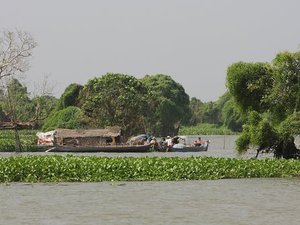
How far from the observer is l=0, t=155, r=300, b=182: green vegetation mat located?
2408cm

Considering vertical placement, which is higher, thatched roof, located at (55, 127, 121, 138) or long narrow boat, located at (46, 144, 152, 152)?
thatched roof, located at (55, 127, 121, 138)

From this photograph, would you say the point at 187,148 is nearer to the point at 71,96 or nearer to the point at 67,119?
the point at 67,119

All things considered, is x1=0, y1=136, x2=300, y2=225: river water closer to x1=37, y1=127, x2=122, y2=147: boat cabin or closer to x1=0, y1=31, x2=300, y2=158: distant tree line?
x1=0, y1=31, x2=300, y2=158: distant tree line

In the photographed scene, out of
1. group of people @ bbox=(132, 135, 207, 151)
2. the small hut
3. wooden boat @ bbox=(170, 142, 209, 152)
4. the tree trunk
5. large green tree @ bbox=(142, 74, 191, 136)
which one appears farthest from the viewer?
large green tree @ bbox=(142, 74, 191, 136)

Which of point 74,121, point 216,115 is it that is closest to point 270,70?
point 74,121

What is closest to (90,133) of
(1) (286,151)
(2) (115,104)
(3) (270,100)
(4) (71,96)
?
(2) (115,104)

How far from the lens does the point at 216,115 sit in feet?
414

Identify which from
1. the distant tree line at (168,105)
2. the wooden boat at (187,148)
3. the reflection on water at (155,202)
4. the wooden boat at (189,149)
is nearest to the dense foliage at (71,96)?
the distant tree line at (168,105)

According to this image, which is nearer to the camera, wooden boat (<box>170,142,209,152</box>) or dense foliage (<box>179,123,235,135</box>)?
wooden boat (<box>170,142,209,152</box>)

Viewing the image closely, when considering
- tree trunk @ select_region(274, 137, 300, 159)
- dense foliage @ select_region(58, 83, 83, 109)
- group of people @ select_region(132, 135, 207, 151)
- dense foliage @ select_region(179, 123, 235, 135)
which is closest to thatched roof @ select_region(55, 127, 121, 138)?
group of people @ select_region(132, 135, 207, 151)

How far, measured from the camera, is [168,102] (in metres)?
90.7

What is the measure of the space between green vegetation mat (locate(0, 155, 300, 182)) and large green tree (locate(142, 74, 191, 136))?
187 ft

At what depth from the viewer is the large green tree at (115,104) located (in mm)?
62634

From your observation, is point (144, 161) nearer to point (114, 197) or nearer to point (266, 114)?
point (114, 197)
